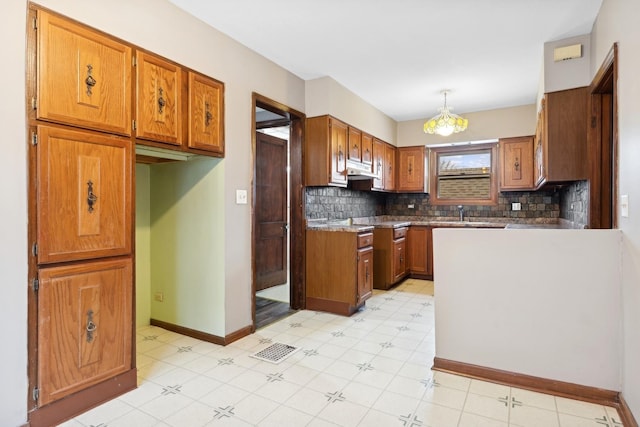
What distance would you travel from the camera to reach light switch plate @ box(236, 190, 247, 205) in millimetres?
3005

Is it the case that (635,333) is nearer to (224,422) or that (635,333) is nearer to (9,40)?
(224,422)

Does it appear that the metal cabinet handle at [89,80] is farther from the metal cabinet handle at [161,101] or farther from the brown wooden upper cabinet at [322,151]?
the brown wooden upper cabinet at [322,151]

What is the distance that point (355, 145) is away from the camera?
4.43 m

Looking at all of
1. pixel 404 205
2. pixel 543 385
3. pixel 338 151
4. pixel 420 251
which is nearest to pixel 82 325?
pixel 543 385

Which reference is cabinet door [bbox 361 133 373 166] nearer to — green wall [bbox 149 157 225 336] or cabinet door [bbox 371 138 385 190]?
cabinet door [bbox 371 138 385 190]

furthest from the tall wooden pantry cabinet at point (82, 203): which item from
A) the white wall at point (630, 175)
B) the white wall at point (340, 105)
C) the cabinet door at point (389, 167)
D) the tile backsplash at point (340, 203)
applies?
the cabinet door at point (389, 167)

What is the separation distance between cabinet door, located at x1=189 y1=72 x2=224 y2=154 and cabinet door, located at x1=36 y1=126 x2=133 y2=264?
1.82 ft

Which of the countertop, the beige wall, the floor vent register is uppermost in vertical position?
the beige wall

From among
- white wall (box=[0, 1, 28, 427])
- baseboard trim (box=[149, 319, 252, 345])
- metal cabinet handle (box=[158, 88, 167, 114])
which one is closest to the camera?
white wall (box=[0, 1, 28, 427])

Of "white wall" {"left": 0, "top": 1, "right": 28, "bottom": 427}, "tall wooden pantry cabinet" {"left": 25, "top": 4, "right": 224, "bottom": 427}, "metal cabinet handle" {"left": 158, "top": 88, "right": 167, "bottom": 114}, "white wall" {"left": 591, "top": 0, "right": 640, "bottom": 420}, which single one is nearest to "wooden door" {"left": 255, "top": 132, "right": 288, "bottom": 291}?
"metal cabinet handle" {"left": 158, "top": 88, "right": 167, "bottom": 114}

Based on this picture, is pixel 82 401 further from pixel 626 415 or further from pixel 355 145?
pixel 355 145

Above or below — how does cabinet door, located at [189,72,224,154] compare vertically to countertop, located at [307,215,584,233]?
above

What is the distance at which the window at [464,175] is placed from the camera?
5629mm

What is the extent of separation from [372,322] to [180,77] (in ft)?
8.97
